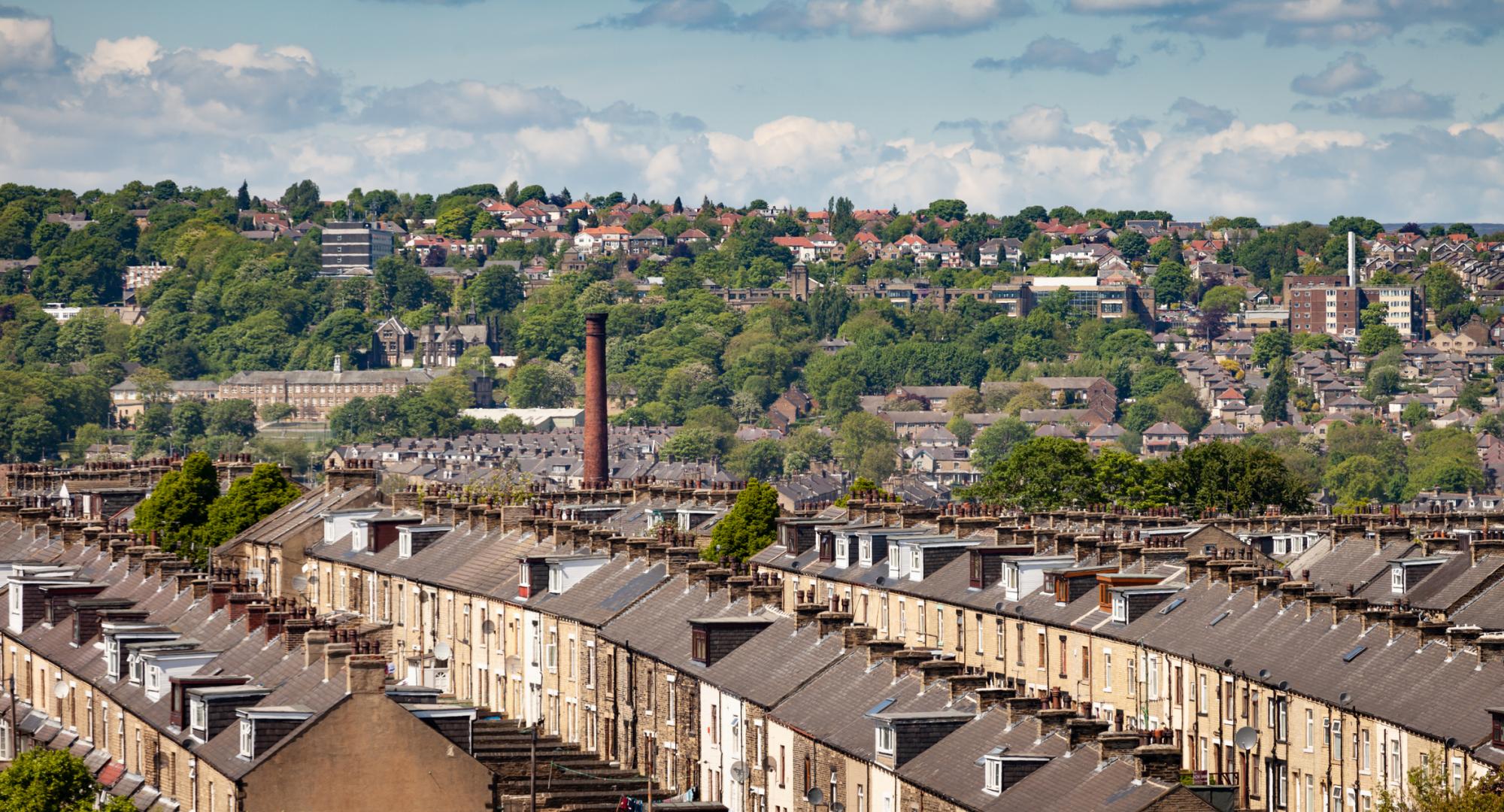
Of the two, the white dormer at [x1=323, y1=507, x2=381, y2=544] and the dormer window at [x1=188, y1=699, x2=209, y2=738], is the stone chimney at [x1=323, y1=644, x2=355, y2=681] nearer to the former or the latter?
the dormer window at [x1=188, y1=699, x2=209, y2=738]

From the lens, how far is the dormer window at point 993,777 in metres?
43.2

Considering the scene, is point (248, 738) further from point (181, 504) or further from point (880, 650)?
point (181, 504)

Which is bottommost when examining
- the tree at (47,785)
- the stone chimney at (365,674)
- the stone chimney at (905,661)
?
the tree at (47,785)

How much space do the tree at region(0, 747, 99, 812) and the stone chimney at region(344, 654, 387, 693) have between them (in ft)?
15.1

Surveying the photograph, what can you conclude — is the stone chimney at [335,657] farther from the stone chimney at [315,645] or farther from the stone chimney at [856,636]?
the stone chimney at [856,636]

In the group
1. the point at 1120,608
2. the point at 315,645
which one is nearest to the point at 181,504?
the point at 1120,608

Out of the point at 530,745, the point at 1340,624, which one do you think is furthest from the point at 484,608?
the point at 1340,624

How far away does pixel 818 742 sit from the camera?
161ft

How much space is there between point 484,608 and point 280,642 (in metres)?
19.2

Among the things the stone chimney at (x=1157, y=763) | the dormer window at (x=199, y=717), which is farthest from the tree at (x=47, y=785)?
the stone chimney at (x=1157, y=763)

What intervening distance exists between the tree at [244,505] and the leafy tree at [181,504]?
0.37 m

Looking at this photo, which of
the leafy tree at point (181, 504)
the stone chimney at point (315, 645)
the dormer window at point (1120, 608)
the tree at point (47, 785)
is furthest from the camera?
the leafy tree at point (181, 504)

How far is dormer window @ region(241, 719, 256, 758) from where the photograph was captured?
4547 cm

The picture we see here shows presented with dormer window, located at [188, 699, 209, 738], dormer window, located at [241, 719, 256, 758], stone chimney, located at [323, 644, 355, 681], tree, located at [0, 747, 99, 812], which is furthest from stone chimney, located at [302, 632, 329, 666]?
tree, located at [0, 747, 99, 812]
